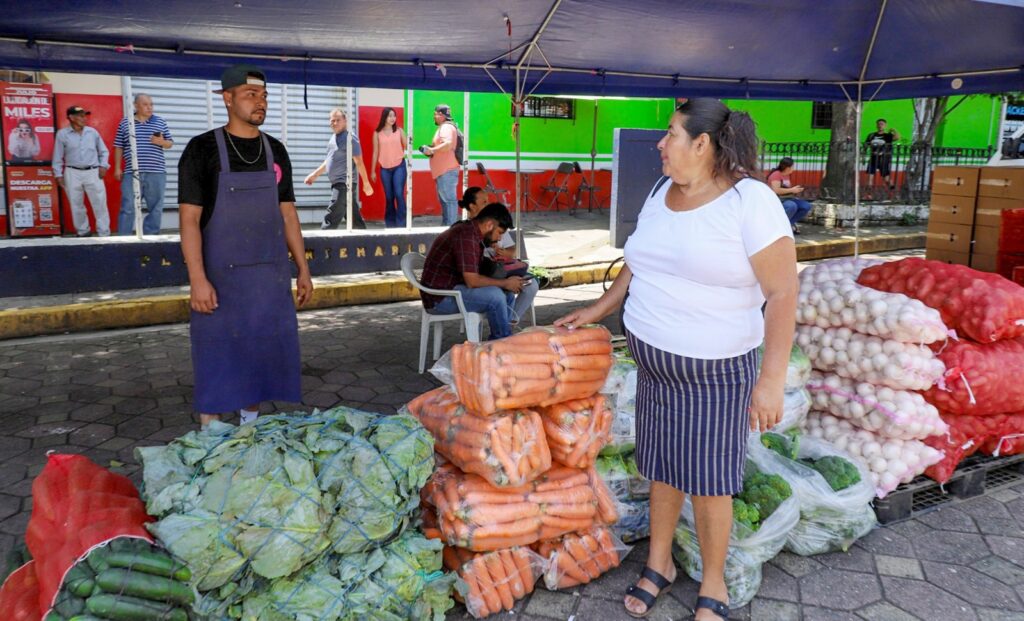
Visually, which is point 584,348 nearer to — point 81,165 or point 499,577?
point 499,577

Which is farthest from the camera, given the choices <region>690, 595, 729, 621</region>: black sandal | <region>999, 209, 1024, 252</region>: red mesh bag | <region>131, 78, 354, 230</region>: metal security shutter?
<region>131, 78, 354, 230</region>: metal security shutter

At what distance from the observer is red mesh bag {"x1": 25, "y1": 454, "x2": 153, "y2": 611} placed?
7.56ft

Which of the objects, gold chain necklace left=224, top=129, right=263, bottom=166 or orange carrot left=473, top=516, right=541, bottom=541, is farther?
gold chain necklace left=224, top=129, right=263, bottom=166

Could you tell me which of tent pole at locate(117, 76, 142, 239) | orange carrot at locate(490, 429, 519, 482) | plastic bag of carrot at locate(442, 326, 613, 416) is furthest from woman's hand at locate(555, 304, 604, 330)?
tent pole at locate(117, 76, 142, 239)

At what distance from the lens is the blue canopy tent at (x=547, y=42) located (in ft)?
14.9

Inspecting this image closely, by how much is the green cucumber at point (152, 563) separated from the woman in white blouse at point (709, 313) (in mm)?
1609

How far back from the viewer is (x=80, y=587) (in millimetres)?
2225

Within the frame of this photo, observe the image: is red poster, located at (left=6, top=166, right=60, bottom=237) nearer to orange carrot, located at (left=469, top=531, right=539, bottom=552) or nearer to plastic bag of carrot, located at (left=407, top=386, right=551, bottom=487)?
plastic bag of carrot, located at (left=407, top=386, right=551, bottom=487)

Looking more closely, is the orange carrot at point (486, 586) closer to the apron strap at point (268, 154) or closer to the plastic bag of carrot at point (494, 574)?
the plastic bag of carrot at point (494, 574)

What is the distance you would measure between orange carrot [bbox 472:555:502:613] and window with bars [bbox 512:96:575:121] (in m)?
14.9

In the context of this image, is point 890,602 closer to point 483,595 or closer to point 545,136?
point 483,595

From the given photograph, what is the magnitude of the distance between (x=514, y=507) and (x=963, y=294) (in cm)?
261

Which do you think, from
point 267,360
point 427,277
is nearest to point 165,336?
point 427,277

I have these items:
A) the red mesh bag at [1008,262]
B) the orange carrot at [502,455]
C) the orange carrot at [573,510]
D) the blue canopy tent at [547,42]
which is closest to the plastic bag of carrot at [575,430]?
the orange carrot at [573,510]
